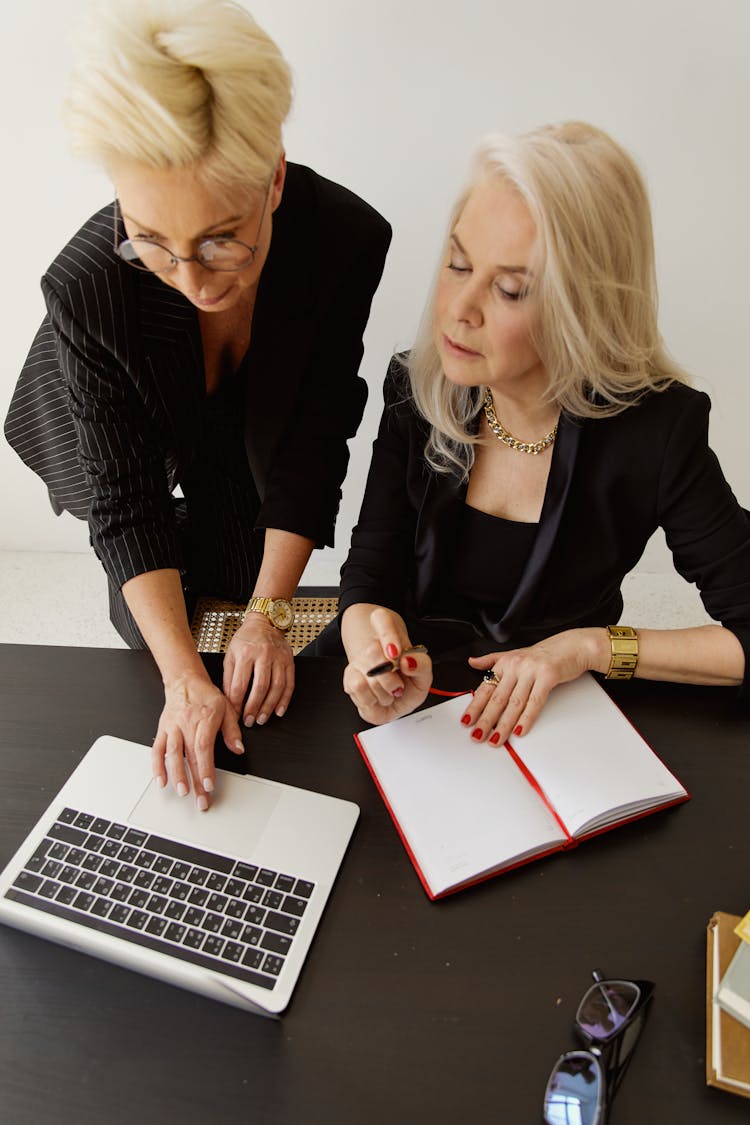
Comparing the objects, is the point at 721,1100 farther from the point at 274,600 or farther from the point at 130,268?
the point at 130,268

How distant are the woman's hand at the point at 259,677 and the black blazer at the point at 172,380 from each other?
249 millimetres

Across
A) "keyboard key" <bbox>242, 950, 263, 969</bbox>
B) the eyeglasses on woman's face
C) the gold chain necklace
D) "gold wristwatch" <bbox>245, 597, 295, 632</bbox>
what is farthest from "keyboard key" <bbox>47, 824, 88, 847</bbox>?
the gold chain necklace

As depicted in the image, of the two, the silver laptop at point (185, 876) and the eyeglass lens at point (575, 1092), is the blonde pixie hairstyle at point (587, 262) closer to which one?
the silver laptop at point (185, 876)

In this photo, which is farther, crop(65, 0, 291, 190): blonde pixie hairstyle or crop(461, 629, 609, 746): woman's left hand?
crop(461, 629, 609, 746): woman's left hand

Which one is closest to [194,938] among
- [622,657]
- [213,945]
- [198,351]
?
[213,945]

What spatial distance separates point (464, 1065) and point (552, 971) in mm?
129

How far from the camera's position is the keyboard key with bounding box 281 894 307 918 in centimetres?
83

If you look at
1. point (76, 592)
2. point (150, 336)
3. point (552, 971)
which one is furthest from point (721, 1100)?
point (76, 592)

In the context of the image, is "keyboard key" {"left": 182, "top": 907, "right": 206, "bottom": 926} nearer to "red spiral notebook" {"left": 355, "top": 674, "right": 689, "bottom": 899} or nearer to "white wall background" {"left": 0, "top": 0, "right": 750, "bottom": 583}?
"red spiral notebook" {"left": 355, "top": 674, "right": 689, "bottom": 899}

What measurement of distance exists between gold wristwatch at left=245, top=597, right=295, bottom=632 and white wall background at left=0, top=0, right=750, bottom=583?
644mm

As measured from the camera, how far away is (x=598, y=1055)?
0.70m

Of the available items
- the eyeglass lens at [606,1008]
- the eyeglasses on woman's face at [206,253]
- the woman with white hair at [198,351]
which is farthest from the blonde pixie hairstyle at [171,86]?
the eyeglass lens at [606,1008]

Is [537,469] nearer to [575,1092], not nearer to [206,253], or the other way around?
[206,253]

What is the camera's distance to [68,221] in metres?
1.75
